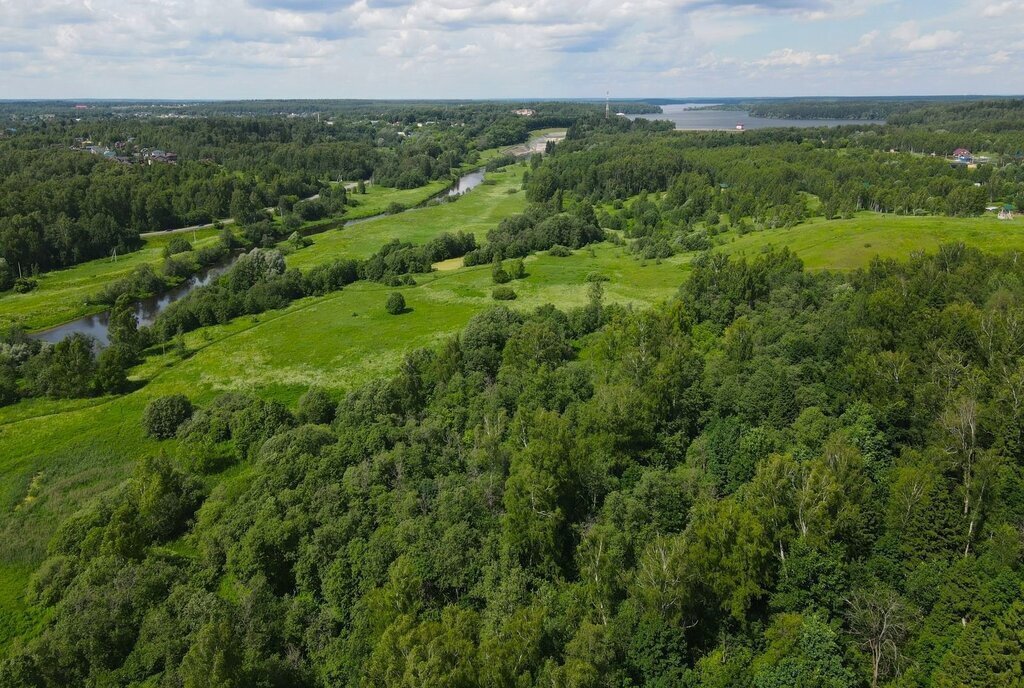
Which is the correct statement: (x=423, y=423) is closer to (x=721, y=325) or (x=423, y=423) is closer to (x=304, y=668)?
(x=304, y=668)

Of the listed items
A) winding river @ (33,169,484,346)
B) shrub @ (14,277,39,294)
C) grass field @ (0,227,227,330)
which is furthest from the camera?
shrub @ (14,277,39,294)

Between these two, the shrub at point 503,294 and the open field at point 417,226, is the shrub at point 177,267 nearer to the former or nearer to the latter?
the open field at point 417,226

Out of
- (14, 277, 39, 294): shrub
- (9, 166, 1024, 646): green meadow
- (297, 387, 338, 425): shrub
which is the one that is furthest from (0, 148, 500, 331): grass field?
(297, 387, 338, 425): shrub

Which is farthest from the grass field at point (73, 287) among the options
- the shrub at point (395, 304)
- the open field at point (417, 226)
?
the shrub at point (395, 304)

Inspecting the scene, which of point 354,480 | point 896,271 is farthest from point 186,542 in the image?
point 896,271

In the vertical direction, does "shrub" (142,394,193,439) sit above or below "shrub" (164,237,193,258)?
below

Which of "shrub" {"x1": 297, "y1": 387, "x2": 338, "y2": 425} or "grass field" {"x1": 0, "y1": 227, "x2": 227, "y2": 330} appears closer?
"shrub" {"x1": 297, "y1": 387, "x2": 338, "y2": 425}

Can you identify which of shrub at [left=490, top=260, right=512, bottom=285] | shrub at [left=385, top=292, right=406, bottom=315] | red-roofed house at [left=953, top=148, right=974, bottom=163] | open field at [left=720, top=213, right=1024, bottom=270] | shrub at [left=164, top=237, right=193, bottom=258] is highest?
red-roofed house at [left=953, top=148, right=974, bottom=163]

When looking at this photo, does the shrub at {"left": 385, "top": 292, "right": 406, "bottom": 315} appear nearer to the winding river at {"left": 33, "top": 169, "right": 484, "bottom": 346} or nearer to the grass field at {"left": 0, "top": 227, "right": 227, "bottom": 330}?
the winding river at {"left": 33, "top": 169, "right": 484, "bottom": 346}

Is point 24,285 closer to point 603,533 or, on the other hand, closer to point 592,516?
point 592,516
